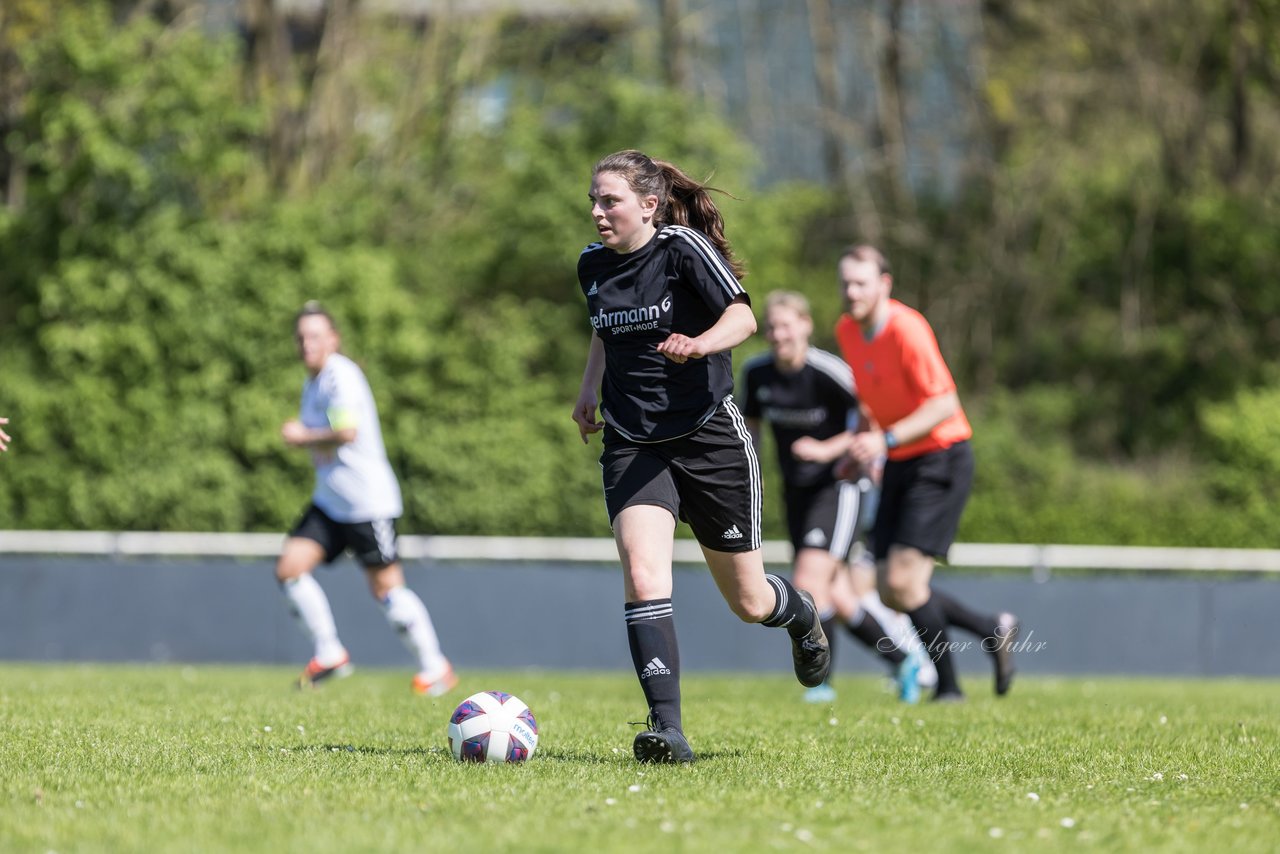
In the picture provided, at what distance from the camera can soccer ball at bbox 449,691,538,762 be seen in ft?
19.0

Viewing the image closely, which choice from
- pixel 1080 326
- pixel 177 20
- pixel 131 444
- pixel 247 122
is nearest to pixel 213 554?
pixel 131 444

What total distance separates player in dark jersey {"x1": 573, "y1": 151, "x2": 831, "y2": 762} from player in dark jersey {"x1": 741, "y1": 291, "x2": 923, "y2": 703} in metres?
4.03

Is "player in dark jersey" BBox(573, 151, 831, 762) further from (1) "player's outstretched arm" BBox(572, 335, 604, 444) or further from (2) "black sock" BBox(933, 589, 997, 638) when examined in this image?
(2) "black sock" BBox(933, 589, 997, 638)

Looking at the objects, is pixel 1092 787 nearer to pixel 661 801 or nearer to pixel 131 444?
pixel 661 801

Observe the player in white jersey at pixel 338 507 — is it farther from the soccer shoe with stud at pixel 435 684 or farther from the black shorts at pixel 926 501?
the black shorts at pixel 926 501

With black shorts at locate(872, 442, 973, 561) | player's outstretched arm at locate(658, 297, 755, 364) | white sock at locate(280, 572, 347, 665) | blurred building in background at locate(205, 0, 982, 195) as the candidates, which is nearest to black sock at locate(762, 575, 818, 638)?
player's outstretched arm at locate(658, 297, 755, 364)

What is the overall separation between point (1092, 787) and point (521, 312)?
1600 centimetres

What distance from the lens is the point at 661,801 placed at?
4699 millimetres

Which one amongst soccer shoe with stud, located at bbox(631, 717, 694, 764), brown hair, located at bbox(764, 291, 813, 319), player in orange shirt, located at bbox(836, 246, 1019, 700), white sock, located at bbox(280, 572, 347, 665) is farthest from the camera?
brown hair, located at bbox(764, 291, 813, 319)

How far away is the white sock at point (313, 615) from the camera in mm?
10008

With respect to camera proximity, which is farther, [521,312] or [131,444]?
[521,312]

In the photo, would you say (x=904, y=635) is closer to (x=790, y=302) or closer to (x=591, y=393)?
(x=790, y=302)

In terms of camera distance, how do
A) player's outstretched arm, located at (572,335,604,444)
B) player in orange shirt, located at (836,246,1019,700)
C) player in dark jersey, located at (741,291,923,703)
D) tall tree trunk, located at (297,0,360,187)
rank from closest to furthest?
player's outstretched arm, located at (572,335,604,444)
player in orange shirt, located at (836,246,1019,700)
player in dark jersey, located at (741,291,923,703)
tall tree trunk, located at (297,0,360,187)

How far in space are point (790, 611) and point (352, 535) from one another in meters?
4.39
